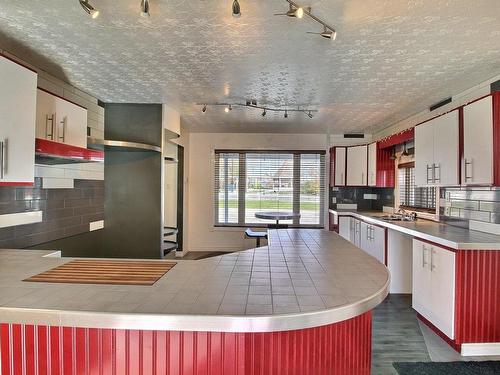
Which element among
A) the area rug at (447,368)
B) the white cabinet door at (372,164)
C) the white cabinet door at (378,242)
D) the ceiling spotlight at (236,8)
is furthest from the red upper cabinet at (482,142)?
the white cabinet door at (372,164)

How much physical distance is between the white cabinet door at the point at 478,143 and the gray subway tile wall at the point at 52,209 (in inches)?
143

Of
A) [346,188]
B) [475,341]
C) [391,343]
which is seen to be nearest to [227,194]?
[346,188]

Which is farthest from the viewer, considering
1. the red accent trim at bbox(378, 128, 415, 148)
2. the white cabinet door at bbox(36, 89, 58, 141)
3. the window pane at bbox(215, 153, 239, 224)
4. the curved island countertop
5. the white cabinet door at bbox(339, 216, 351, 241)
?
the window pane at bbox(215, 153, 239, 224)

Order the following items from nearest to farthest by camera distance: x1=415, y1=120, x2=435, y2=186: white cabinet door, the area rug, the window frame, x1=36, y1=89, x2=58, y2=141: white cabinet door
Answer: x1=36, y1=89, x2=58, y2=141: white cabinet door < the area rug < x1=415, y1=120, x2=435, y2=186: white cabinet door < the window frame

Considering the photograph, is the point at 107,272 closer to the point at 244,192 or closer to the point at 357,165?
the point at 244,192

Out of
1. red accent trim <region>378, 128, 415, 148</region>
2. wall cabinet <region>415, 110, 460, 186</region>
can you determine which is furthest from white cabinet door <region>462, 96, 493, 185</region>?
red accent trim <region>378, 128, 415, 148</region>

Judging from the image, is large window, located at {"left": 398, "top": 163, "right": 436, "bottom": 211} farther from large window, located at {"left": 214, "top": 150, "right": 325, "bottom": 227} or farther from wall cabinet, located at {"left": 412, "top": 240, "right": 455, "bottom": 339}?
large window, located at {"left": 214, "top": 150, "right": 325, "bottom": 227}

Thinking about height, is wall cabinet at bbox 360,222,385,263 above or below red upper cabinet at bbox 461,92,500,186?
below

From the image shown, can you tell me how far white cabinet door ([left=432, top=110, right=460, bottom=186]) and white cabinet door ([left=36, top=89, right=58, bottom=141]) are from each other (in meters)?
3.37

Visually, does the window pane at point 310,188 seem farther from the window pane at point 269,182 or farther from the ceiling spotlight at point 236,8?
the ceiling spotlight at point 236,8

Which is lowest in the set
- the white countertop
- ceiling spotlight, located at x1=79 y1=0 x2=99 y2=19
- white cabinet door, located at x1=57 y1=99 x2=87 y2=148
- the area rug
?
the area rug

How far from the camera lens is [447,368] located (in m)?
2.31

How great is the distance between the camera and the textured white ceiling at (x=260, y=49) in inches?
69.6

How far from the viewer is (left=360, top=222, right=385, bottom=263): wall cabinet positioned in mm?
4047
